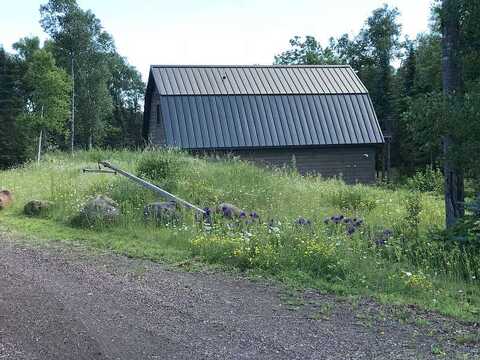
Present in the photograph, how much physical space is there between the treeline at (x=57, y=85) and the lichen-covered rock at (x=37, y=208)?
28.5 meters

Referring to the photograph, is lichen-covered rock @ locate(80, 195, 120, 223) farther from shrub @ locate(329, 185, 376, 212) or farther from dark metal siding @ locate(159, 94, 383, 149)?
dark metal siding @ locate(159, 94, 383, 149)

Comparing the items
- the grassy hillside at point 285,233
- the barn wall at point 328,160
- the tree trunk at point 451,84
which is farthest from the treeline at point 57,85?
the tree trunk at point 451,84

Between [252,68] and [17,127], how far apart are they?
20553 millimetres

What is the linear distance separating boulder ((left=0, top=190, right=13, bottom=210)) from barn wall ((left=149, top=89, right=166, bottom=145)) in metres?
12.1

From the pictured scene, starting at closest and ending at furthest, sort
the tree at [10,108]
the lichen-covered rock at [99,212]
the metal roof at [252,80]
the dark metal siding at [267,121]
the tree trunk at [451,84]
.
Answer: the tree trunk at [451,84] < the lichen-covered rock at [99,212] < the dark metal siding at [267,121] < the metal roof at [252,80] < the tree at [10,108]

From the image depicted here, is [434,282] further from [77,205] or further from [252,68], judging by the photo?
[252,68]

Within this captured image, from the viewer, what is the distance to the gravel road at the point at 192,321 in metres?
4.46

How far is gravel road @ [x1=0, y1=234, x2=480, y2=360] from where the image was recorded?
4.46 m

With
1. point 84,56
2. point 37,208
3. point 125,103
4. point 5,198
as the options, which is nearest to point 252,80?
point 5,198

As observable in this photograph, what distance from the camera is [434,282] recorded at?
6.78 meters

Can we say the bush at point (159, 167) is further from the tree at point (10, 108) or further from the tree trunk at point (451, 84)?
the tree at point (10, 108)

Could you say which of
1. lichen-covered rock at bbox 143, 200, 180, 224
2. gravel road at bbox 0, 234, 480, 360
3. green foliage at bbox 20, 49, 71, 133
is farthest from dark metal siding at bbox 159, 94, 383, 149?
green foliage at bbox 20, 49, 71, 133

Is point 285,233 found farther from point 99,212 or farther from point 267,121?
point 267,121

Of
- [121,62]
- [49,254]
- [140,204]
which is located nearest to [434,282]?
[49,254]
